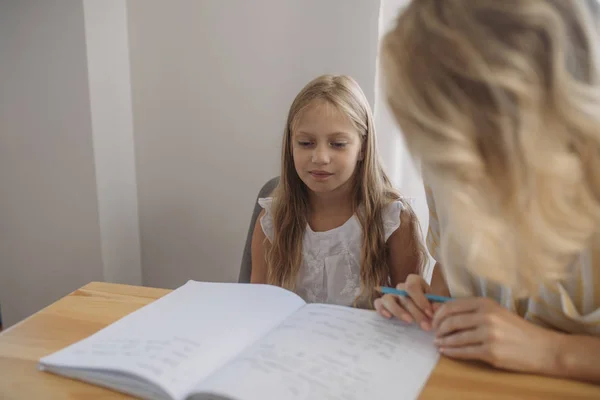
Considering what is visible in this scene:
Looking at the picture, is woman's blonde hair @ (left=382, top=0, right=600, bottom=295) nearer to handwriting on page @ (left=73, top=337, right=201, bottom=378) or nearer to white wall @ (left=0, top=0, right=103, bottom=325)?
handwriting on page @ (left=73, top=337, right=201, bottom=378)

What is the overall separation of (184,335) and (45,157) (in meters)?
1.44

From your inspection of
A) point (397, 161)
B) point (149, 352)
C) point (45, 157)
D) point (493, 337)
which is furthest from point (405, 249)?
point (45, 157)

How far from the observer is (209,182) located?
204cm

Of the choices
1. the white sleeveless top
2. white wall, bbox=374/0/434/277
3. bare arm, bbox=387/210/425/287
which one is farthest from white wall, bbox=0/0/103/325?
bare arm, bbox=387/210/425/287

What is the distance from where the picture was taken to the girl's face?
132 cm

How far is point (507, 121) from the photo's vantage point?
53 cm

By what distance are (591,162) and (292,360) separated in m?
0.41

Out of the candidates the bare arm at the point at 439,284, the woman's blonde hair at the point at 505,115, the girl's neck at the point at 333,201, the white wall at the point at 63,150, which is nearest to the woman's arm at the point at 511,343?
the woman's blonde hair at the point at 505,115

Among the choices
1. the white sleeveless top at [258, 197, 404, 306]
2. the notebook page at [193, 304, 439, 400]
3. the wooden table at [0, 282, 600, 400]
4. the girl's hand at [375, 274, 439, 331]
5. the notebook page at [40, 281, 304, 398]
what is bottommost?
the white sleeveless top at [258, 197, 404, 306]

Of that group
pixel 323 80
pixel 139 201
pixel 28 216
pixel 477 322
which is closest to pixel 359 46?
pixel 323 80

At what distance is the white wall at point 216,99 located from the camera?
1770 mm

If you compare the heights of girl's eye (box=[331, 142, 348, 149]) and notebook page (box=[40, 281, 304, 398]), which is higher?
girl's eye (box=[331, 142, 348, 149])

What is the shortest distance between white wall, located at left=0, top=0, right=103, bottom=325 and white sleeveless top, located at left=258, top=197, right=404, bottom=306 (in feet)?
2.78

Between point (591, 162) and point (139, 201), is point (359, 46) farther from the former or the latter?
point (591, 162)
